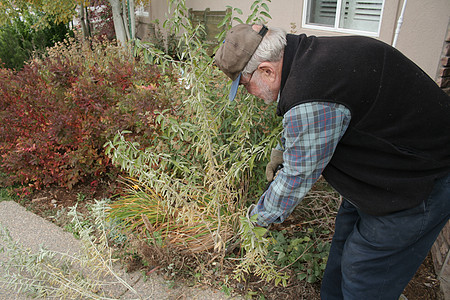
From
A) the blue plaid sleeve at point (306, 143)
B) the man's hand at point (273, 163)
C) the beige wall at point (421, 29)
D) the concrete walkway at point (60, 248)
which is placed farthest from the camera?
the beige wall at point (421, 29)

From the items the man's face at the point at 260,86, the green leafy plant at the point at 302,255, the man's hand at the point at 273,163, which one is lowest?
the green leafy plant at the point at 302,255

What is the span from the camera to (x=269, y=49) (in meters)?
1.57

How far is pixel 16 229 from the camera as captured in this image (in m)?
3.24

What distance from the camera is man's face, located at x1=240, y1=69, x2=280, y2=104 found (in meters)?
1.67

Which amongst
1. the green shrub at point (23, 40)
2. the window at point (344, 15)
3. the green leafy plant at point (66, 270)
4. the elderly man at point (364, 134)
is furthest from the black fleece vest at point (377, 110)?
the green shrub at point (23, 40)

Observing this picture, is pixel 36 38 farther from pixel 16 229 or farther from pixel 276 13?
pixel 16 229

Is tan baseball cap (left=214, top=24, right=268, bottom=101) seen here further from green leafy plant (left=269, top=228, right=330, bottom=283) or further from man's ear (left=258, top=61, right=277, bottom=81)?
green leafy plant (left=269, top=228, right=330, bottom=283)

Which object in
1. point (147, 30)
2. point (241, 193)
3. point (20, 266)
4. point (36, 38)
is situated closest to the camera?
point (20, 266)

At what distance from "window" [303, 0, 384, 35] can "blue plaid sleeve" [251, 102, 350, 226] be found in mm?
4234

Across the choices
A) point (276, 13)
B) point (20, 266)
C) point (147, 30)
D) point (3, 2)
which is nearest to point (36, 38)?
point (3, 2)

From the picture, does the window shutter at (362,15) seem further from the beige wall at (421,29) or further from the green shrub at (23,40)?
the green shrub at (23,40)

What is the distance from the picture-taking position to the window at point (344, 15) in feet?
16.8

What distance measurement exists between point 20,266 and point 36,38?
28.1 ft

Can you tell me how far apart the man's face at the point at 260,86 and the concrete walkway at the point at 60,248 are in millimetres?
1526
